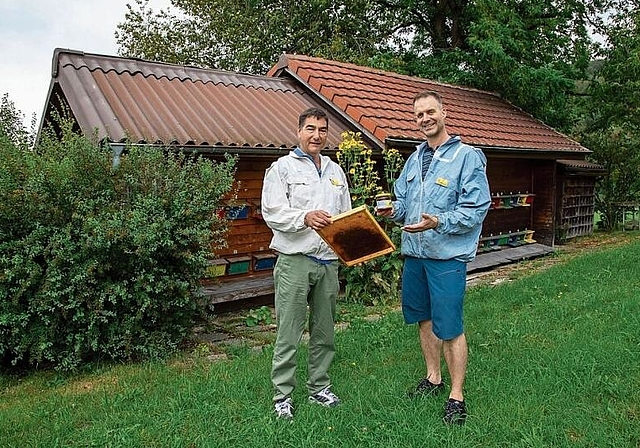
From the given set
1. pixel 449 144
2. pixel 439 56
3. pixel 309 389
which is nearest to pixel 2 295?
pixel 309 389

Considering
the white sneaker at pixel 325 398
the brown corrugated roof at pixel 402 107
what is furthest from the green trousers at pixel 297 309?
the brown corrugated roof at pixel 402 107

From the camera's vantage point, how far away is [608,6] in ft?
52.8

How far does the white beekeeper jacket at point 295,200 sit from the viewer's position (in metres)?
3.32

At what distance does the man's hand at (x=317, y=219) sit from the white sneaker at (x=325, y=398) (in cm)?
113

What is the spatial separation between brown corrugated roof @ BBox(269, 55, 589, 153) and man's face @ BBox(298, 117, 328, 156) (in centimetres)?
440

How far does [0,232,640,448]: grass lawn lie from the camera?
312 cm

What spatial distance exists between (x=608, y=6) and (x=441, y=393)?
16242 mm

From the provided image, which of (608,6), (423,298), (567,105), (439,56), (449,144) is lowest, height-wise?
(423,298)

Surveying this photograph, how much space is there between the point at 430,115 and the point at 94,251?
9.35 ft

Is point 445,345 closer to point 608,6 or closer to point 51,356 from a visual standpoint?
point 51,356

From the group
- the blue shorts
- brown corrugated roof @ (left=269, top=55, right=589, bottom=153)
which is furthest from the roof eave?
the blue shorts

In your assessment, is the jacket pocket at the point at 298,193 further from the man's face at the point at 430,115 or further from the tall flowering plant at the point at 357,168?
the tall flowering plant at the point at 357,168

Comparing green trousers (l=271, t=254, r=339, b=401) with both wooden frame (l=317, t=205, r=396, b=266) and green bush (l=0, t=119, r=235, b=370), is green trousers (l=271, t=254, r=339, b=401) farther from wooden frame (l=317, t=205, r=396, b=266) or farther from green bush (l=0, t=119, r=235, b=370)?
green bush (l=0, t=119, r=235, b=370)

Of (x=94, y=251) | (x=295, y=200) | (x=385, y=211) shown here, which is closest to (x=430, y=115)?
(x=385, y=211)
